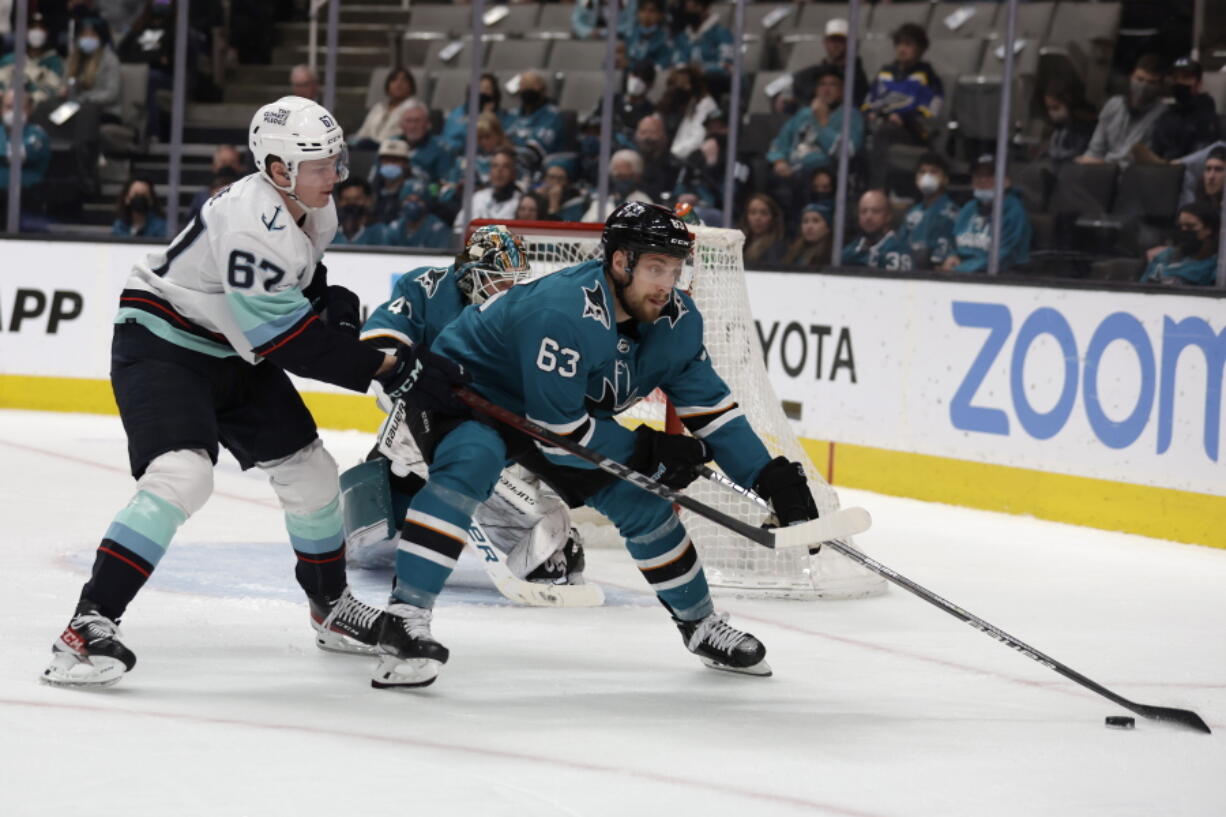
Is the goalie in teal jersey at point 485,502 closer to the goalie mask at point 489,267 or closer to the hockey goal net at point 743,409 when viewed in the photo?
the goalie mask at point 489,267

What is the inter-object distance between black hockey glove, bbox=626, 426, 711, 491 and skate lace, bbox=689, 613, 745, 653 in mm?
363

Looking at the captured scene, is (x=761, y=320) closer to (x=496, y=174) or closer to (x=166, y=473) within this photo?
(x=496, y=174)

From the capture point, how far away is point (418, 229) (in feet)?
27.0

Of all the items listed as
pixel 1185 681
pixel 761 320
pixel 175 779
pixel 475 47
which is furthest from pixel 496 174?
pixel 175 779

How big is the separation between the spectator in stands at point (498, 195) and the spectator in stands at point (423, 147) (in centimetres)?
22

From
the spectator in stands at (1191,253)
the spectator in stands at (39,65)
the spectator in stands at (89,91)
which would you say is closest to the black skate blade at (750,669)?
the spectator in stands at (1191,253)

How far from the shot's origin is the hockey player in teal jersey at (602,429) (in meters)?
3.29

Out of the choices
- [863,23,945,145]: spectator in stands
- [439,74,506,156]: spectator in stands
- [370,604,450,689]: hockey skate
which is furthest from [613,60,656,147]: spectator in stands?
[370,604,450,689]: hockey skate

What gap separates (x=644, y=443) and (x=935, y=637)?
1143 millimetres

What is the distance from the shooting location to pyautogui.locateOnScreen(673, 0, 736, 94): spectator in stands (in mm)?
7812

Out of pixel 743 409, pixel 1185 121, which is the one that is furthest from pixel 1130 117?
pixel 743 409

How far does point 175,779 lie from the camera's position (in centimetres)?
262

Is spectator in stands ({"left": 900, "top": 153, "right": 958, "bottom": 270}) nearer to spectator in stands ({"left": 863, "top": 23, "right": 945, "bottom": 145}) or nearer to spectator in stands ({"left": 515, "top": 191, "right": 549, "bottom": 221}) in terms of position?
spectator in stands ({"left": 863, "top": 23, "right": 945, "bottom": 145})

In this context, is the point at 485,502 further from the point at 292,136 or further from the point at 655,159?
the point at 655,159
